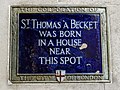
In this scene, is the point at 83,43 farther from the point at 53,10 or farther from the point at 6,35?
the point at 6,35

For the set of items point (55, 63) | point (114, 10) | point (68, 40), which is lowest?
point (55, 63)

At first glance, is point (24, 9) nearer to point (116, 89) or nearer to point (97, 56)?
point (97, 56)

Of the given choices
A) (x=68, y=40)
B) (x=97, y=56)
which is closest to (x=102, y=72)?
(x=97, y=56)

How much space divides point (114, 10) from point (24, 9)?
3.68 ft

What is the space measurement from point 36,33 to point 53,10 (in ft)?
1.20

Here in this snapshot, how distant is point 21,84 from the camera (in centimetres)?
430

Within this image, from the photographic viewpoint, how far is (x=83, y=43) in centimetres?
444

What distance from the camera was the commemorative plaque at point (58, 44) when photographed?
435 centimetres

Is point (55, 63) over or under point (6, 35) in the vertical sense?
under

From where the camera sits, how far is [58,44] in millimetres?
4426

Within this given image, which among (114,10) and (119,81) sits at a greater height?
(114,10)

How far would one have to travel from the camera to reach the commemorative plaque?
4.35 m

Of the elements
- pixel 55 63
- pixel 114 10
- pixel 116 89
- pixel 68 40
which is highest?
pixel 114 10

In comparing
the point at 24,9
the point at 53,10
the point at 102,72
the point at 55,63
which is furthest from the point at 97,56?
the point at 24,9
